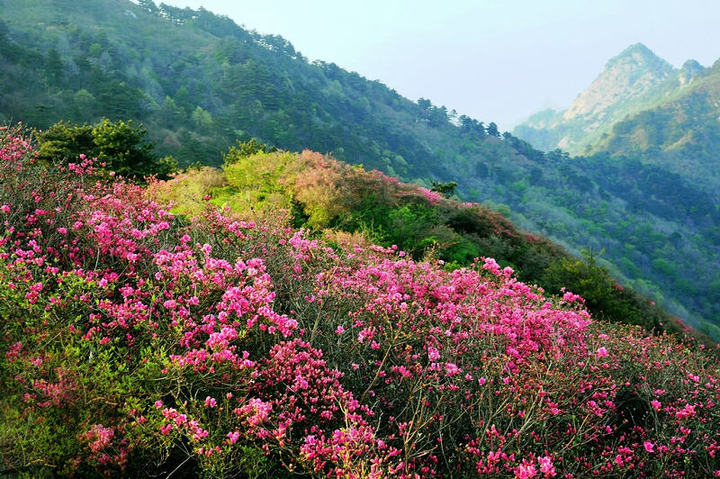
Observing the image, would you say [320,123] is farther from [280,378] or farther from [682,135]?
[682,135]

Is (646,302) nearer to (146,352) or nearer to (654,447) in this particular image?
(654,447)

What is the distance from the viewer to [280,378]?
125 inches

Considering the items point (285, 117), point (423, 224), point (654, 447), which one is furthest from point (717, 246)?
point (654, 447)

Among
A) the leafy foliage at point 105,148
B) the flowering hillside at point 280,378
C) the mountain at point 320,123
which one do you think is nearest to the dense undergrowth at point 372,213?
the leafy foliage at point 105,148

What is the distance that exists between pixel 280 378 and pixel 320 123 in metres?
60.1

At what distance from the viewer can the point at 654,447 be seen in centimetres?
372

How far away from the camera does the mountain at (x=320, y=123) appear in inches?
1566

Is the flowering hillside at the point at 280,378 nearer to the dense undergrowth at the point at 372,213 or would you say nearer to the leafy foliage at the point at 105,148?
the dense undergrowth at the point at 372,213

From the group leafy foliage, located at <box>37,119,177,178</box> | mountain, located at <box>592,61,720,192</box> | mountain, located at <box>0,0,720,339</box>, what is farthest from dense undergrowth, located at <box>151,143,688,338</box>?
mountain, located at <box>592,61,720,192</box>

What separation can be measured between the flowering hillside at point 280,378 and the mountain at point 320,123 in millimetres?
25202

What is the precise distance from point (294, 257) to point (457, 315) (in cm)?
198

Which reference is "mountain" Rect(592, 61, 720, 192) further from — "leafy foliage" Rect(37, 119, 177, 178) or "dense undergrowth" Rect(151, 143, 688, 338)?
"leafy foliage" Rect(37, 119, 177, 178)

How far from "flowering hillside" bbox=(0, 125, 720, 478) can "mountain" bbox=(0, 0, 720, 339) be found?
25.2 meters

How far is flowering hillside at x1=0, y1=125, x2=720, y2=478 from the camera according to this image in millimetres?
2918
